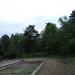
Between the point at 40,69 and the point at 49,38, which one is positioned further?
the point at 49,38

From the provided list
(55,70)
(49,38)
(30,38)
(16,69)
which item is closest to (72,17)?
(49,38)

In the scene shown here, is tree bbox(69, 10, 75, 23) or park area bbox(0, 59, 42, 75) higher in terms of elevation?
tree bbox(69, 10, 75, 23)

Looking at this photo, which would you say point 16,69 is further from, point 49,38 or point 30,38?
point 30,38

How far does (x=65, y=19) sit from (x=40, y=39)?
27.5 m

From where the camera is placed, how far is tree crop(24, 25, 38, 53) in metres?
145

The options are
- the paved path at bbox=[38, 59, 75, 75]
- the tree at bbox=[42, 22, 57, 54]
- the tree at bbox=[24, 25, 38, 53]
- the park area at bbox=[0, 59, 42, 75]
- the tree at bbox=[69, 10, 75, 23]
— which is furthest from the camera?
the tree at bbox=[24, 25, 38, 53]

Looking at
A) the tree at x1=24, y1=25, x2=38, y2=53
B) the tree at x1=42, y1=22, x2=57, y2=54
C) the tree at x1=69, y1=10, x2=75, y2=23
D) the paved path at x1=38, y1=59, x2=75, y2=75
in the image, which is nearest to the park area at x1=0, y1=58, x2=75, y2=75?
the paved path at x1=38, y1=59, x2=75, y2=75

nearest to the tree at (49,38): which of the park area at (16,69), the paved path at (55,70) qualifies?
the park area at (16,69)

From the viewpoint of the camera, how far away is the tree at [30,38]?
477 feet

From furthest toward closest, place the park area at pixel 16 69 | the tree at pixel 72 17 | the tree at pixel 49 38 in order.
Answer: the tree at pixel 49 38, the tree at pixel 72 17, the park area at pixel 16 69

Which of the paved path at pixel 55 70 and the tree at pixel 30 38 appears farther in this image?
the tree at pixel 30 38

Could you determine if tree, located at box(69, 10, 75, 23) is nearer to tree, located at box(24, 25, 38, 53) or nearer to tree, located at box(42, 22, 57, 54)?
tree, located at box(42, 22, 57, 54)

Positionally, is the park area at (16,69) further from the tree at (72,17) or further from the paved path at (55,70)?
the tree at (72,17)

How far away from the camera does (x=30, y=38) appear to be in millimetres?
148125
